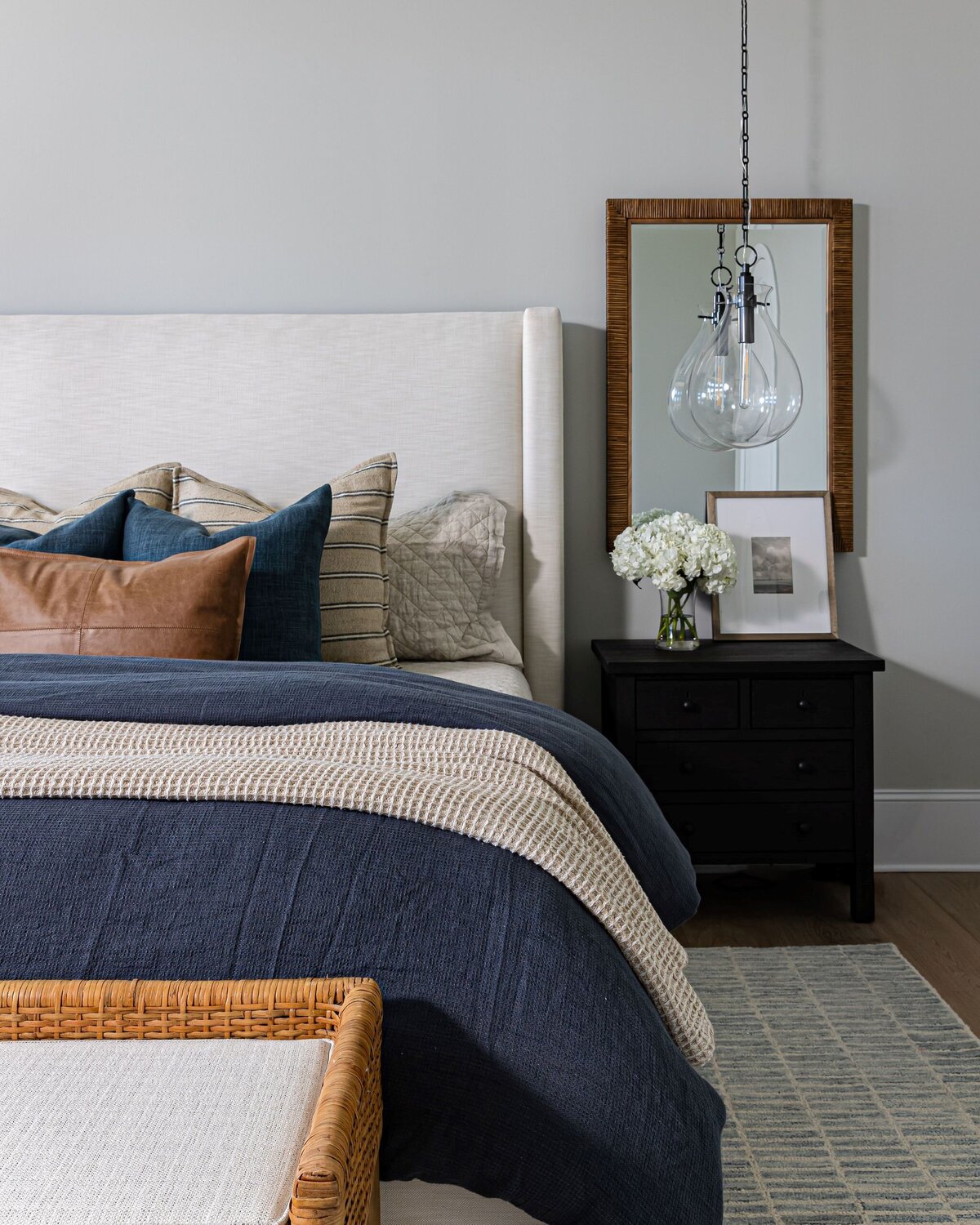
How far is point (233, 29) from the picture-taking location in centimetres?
272

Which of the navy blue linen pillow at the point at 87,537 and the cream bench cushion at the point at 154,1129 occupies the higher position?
the navy blue linen pillow at the point at 87,537

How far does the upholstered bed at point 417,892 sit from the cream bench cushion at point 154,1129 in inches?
5.2

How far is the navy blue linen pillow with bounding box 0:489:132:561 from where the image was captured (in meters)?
2.11

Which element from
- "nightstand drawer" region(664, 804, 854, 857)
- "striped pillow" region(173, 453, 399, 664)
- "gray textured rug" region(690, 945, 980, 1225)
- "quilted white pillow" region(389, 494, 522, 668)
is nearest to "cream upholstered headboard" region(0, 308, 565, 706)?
"quilted white pillow" region(389, 494, 522, 668)

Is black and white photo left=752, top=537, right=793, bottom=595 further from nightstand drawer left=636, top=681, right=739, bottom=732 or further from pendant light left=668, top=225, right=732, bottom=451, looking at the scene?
nightstand drawer left=636, top=681, right=739, bottom=732

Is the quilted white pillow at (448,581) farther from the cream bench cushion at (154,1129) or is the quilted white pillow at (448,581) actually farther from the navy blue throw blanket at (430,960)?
the cream bench cushion at (154,1129)

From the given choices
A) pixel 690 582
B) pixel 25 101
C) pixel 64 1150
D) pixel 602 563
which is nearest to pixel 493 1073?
pixel 64 1150

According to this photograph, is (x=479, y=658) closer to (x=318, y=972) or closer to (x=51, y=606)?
(x=51, y=606)

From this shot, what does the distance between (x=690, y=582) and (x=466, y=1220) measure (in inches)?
71.5

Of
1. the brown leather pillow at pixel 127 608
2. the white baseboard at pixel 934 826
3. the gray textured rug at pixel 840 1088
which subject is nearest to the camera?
the gray textured rug at pixel 840 1088

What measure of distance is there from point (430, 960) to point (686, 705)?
1631 mm

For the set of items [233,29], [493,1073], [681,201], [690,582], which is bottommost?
[493,1073]

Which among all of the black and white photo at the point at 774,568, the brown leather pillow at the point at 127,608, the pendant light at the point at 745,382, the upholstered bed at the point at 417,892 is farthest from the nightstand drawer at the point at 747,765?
the brown leather pillow at the point at 127,608

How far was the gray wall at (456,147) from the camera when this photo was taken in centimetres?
273
